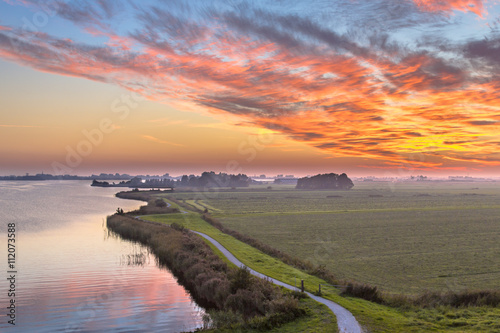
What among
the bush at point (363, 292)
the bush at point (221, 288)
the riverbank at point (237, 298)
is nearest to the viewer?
the riverbank at point (237, 298)

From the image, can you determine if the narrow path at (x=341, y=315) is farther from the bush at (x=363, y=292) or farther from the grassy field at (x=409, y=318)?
the bush at (x=363, y=292)

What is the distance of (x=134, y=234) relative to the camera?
207 feet

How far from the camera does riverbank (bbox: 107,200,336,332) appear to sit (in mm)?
21516

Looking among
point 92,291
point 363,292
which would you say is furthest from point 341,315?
point 92,291

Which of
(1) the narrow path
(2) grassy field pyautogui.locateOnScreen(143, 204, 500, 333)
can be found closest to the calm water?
(1) the narrow path

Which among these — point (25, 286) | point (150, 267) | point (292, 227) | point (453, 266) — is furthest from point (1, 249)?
point (453, 266)

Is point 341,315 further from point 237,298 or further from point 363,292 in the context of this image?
point 237,298

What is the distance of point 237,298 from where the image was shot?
25984 mm

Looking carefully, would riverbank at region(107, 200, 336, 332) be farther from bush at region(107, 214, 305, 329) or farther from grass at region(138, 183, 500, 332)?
grass at region(138, 183, 500, 332)

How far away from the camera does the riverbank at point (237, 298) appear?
21516mm

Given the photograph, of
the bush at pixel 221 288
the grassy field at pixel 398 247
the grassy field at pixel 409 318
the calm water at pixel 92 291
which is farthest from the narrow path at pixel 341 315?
the calm water at pixel 92 291

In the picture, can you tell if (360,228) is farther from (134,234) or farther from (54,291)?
(54,291)

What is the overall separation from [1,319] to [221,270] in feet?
59.2

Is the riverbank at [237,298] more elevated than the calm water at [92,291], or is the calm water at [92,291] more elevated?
the riverbank at [237,298]
